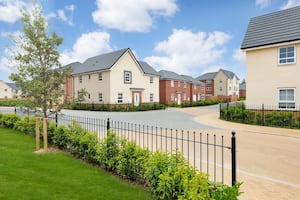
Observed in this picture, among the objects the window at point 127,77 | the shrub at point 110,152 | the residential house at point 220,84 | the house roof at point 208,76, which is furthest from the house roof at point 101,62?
the house roof at point 208,76

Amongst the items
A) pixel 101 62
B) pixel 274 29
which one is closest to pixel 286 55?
pixel 274 29

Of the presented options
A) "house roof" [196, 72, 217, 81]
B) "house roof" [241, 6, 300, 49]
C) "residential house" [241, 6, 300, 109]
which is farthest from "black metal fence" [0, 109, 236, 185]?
"house roof" [196, 72, 217, 81]

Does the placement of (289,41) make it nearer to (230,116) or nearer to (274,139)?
(230,116)

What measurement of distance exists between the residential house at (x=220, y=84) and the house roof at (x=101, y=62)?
42368 mm

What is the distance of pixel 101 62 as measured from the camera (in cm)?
3462

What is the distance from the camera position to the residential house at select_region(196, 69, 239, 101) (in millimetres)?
68562

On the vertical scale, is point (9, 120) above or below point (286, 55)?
below

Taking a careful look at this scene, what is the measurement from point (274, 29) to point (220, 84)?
52.4 meters

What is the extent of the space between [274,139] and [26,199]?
11.3m

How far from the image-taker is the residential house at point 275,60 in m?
16.4

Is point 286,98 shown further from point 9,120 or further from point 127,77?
point 127,77

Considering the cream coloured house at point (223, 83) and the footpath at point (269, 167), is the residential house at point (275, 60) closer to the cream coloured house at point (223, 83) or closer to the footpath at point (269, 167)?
the footpath at point (269, 167)

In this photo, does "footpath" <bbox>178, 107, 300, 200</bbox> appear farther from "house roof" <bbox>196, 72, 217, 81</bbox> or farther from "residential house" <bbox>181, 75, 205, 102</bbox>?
"house roof" <bbox>196, 72, 217, 81</bbox>

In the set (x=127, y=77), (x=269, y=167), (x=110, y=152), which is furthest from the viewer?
Answer: (x=127, y=77)
